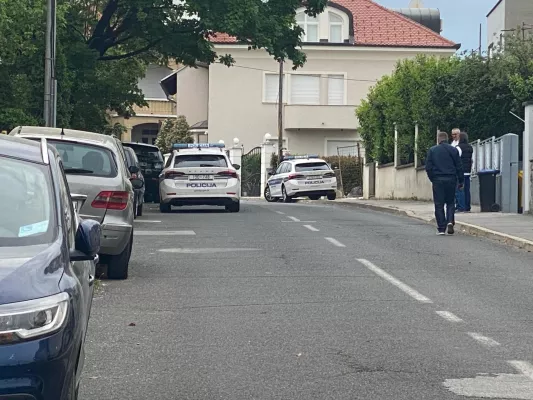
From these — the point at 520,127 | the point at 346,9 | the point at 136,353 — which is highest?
the point at 346,9

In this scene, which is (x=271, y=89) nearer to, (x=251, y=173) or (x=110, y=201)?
(x=251, y=173)

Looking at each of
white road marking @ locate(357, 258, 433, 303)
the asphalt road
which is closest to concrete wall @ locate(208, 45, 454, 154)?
the asphalt road

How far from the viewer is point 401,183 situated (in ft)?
119

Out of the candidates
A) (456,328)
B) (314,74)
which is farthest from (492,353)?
(314,74)

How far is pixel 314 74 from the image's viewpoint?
56062mm

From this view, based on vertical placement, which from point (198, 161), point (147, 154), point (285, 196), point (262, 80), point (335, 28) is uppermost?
point (335, 28)

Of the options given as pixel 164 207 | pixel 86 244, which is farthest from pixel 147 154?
pixel 86 244

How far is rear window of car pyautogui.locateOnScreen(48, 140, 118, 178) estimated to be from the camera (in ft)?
40.5

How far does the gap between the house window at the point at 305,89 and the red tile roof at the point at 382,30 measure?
295 centimetres

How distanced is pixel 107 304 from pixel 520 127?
20659 mm

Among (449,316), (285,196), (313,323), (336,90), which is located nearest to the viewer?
(313,323)

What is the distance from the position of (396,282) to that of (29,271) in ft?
25.3

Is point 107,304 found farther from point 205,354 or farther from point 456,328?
point 456,328

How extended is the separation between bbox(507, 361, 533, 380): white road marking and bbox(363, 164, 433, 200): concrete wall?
2435 cm
